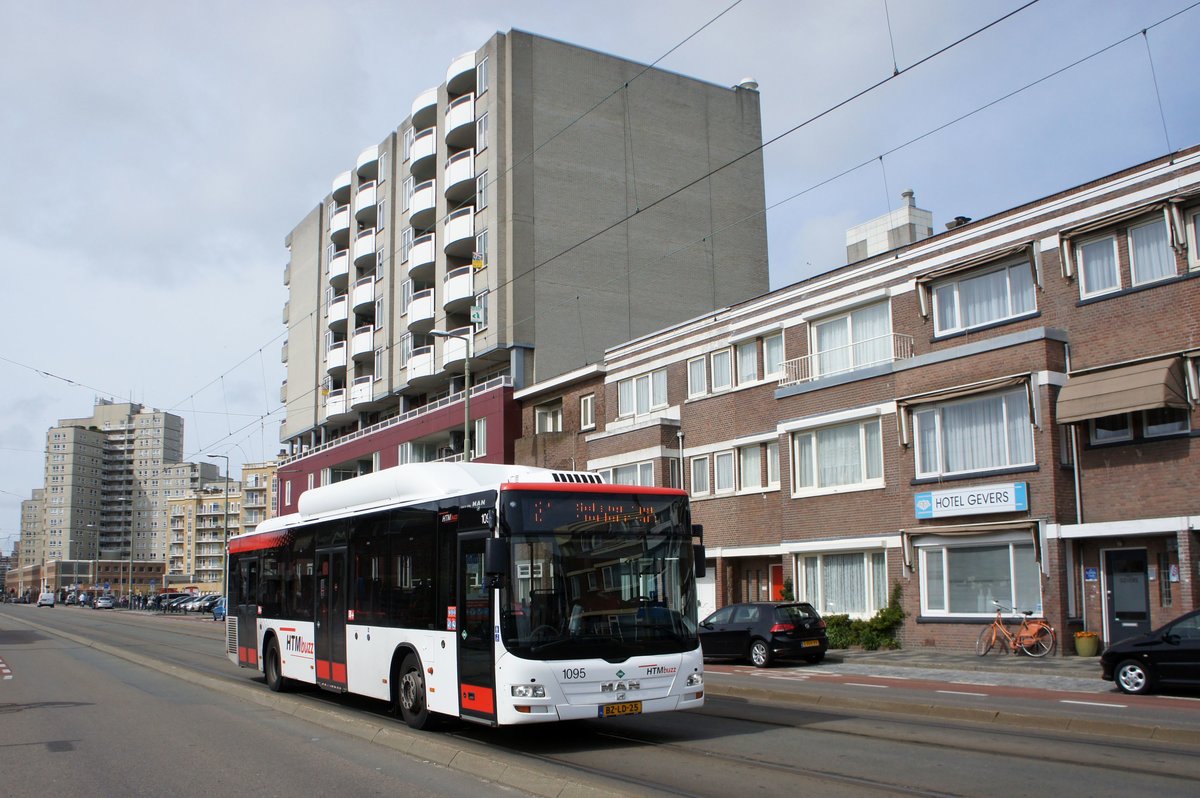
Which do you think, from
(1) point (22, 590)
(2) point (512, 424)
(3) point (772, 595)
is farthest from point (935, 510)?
(1) point (22, 590)

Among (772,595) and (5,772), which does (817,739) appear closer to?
(5,772)

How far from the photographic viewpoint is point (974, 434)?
2511 cm

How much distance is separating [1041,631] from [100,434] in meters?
190

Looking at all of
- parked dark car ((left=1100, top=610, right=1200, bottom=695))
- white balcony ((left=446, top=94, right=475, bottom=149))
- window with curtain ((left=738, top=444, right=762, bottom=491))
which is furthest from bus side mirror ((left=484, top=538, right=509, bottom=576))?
white balcony ((left=446, top=94, right=475, bottom=149))

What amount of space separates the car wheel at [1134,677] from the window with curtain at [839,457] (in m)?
10.9

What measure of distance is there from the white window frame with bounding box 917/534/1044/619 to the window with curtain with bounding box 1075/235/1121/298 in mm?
5618

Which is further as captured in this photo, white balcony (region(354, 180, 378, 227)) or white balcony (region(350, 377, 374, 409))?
white balcony (region(354, 180, 378, 227))

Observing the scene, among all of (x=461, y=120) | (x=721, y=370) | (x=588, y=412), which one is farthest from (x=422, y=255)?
(x=721, y=370)

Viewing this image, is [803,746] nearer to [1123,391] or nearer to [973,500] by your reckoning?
[1123,391]

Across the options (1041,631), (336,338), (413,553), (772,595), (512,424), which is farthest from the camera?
(336,338)

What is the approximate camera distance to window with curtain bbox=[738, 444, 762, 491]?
3231cm

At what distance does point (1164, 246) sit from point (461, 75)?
35671 mm

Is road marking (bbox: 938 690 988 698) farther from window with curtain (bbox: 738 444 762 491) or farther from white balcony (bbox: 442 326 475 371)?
white balcony (bbox: 442 326 475 371)

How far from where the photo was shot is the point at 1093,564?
23109 millimetres
